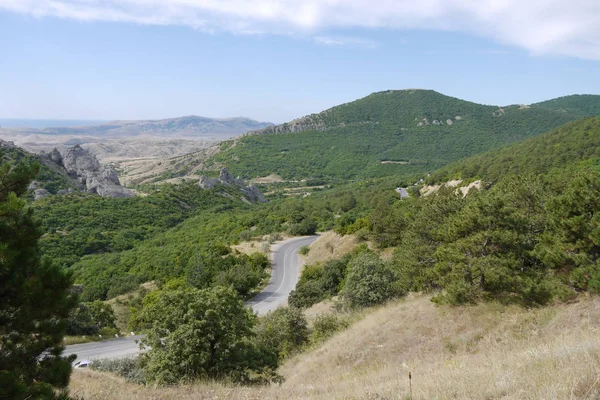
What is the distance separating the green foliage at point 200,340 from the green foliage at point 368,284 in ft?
36.2

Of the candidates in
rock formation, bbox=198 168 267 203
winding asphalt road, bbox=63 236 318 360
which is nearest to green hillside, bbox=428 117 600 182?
winding asphalt road, bbox=63 236 318 360

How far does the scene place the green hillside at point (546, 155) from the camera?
188 ft

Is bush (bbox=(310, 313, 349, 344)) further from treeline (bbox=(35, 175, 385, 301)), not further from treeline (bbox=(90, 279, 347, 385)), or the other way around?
treeline (bbox=(35, 175, 385, 301))

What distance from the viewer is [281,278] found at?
→ 4375 centimetres

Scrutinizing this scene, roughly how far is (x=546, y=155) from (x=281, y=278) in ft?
161

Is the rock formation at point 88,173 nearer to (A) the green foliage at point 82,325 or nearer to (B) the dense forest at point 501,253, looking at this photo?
(A) the green foliage at point 82,325

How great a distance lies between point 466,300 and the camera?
55.2 ft

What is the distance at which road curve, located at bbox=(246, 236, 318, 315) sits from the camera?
36656 mm

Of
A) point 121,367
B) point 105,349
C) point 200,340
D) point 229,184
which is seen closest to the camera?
point 200,340

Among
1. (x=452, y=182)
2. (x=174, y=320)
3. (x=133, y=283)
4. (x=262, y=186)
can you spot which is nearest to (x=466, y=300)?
(x=174, y=320)

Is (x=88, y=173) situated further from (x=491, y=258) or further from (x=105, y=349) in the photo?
(x=491, y=258)

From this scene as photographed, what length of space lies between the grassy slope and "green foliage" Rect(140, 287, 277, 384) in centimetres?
152

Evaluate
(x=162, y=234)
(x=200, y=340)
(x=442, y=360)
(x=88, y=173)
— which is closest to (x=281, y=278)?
(x=162, y=234)

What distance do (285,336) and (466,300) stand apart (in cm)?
1000
